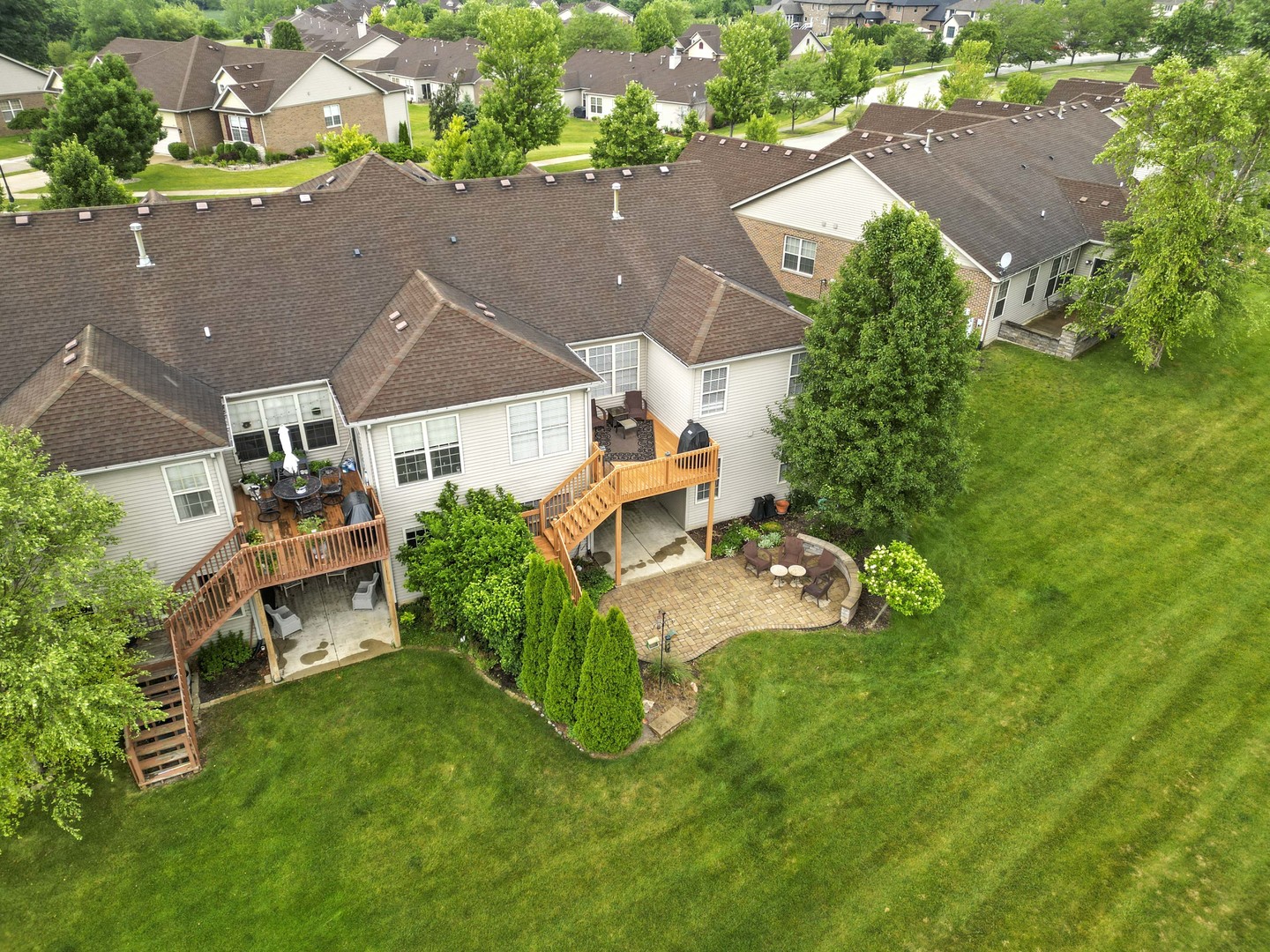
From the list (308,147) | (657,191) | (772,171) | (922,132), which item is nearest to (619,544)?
(657,191)

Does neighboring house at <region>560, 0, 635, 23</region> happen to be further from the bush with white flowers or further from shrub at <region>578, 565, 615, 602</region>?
the bush with white flowers

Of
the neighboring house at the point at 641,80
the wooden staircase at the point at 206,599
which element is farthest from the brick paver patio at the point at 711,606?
the neighboring house at the point at 641,80

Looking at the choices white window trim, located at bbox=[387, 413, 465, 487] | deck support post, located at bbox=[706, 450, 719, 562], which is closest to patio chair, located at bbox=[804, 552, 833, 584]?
deck support post, located at bbox=[706, 450, 719, 562]

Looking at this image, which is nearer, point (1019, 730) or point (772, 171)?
point (1019, 730)

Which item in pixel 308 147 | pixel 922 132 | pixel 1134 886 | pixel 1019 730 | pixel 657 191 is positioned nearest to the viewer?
pixel 1134 886

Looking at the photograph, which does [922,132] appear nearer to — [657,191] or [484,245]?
[657,191]

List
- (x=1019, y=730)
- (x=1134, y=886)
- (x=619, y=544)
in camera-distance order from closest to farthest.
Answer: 1. (x=1134, y=886)
2. (x=1019, y=730)
3. (x=619, y=544)

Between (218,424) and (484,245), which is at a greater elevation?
(484,245)

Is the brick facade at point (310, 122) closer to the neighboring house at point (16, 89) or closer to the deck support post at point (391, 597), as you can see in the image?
the neighboring house at point (16, 89)
